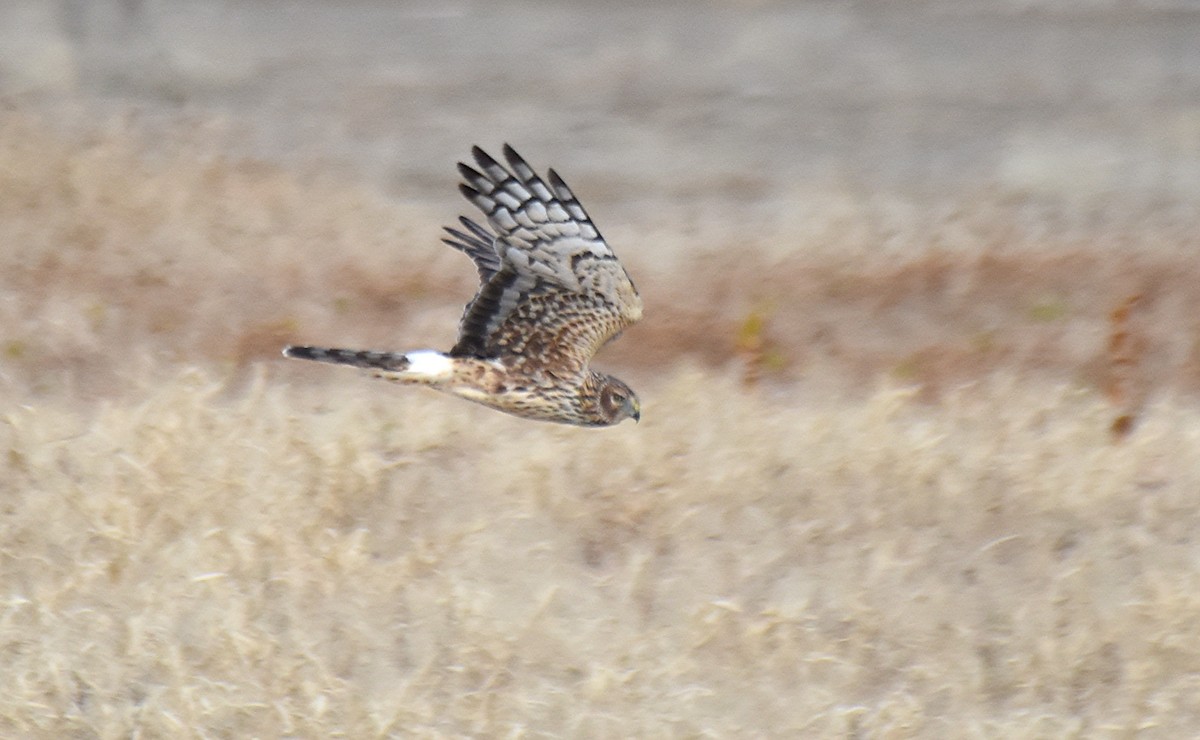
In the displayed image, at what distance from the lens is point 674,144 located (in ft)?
34.8

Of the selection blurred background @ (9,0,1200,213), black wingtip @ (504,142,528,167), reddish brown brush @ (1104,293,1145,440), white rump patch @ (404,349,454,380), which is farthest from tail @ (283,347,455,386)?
reddish brown brush @ (1104,293,1145,440)

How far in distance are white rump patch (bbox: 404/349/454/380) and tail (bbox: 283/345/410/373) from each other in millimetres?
26

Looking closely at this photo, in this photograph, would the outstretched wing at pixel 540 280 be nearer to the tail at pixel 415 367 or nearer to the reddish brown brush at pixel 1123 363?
the tail at pixel 415 367

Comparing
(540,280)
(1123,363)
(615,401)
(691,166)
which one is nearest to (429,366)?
(540,280)

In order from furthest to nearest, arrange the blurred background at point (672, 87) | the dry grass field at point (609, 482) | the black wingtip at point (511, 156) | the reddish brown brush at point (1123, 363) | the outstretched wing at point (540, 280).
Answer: the blurred background at point (672, 87) < the reddish brown brush at point (1123, 363) < the dry grass field at point (609, 482) < the outstretched wing at point (540, 280) < the black wingtip at point (511, 156)

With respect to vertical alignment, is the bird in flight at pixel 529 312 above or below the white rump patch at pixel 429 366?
above

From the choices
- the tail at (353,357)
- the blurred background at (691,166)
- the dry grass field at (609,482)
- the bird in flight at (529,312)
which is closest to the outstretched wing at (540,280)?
the bird in flight at (529,312)

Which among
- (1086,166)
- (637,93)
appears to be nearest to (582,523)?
(637,93)

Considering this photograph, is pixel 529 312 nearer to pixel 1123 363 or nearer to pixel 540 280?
pixel 540 280

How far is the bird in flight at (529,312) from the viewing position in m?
6.88

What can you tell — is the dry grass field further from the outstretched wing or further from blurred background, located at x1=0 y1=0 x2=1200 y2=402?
the outstretched wing

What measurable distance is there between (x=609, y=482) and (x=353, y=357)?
3.15 m

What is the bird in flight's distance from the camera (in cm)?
688

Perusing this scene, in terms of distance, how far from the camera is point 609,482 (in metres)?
9.62
